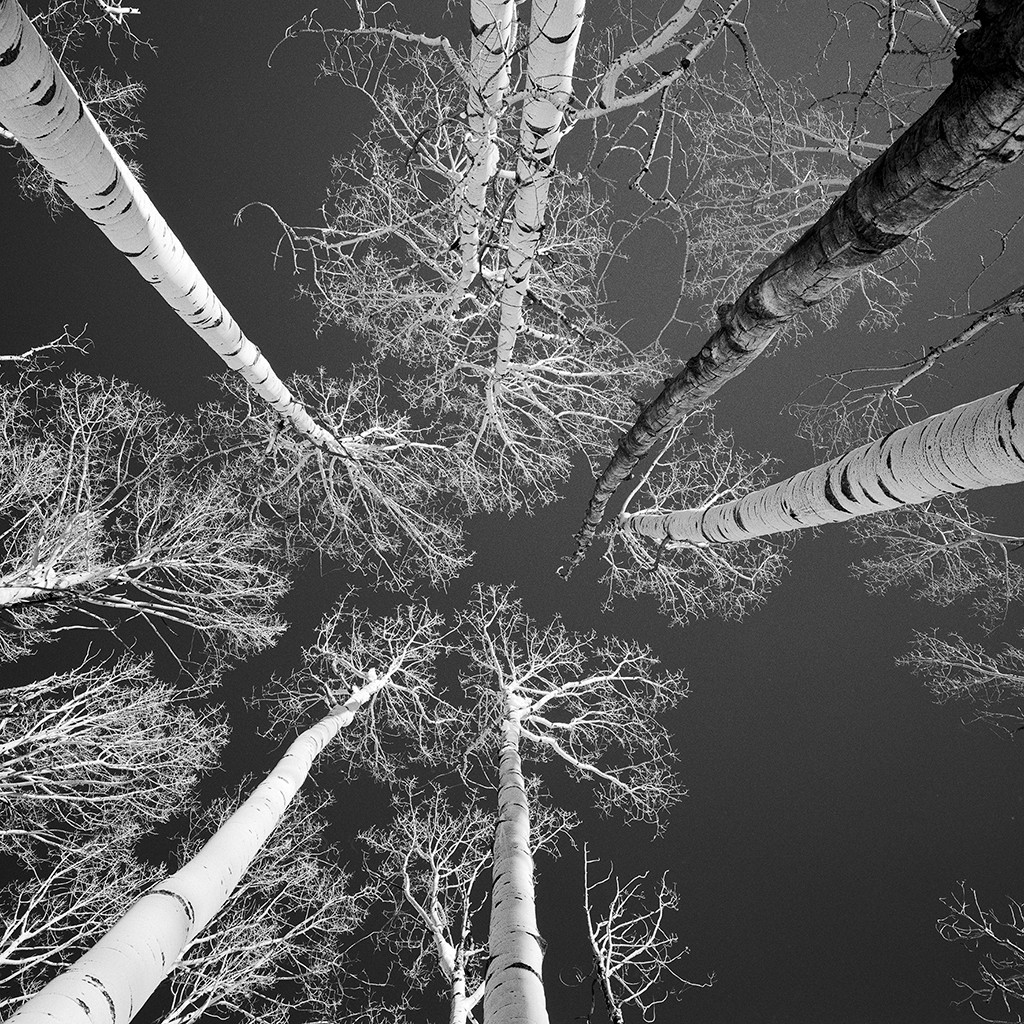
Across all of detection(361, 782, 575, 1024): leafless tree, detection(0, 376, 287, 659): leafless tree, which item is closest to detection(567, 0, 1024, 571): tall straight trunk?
detection(0, 376, 287, 659): leafless tree

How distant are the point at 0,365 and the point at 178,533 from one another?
624 centimetres

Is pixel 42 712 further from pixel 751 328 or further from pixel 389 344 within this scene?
pixel 751 328

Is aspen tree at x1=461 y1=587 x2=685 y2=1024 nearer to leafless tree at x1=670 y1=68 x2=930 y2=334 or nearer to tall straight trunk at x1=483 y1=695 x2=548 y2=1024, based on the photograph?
tall straight trunk at x1=483 y1=695 x2=548 y2=1024

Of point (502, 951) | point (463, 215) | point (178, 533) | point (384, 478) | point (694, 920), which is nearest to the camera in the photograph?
point (502, 951)

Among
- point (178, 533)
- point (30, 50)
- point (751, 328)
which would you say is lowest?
point (30, 50)

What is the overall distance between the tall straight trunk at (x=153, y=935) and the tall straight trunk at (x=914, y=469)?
4.25 meters

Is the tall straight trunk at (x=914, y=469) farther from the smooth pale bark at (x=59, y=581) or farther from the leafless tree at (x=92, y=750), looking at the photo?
the leafless tree at (x=92, y=750)

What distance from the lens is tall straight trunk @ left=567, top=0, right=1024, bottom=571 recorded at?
142cm

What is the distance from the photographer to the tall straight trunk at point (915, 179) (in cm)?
142

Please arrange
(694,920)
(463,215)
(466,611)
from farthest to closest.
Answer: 1. (694,920)
2. (466,611)
3. (463,215)

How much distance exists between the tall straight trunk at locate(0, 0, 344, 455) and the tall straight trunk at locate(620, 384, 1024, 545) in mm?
3660

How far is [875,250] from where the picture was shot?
80.6 inches

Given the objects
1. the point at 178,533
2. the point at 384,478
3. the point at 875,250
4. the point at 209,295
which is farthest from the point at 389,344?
the point at 875,250

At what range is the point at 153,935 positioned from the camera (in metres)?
3.08
